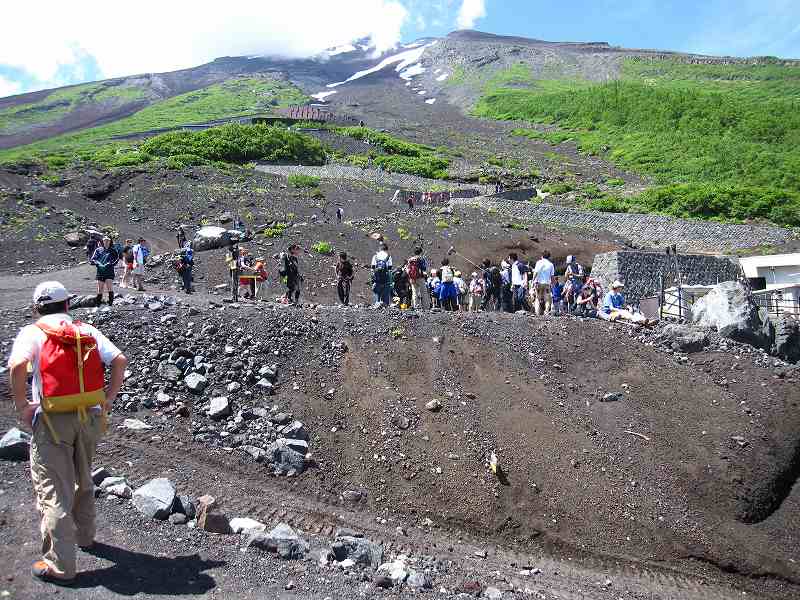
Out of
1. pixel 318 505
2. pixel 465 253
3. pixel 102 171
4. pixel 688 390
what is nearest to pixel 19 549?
pixel 318 505

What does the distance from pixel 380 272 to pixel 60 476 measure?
10.1m

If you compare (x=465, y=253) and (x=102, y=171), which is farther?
(x=102, y=171)

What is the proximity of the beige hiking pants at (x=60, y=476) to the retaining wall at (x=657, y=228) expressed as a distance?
114 feet

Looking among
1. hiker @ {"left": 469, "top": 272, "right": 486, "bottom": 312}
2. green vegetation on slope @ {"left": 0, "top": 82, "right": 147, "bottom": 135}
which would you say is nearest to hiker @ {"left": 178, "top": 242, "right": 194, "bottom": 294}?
hiker @ {"left": 469, "top": 272, "right": 486, "bottom": 312}

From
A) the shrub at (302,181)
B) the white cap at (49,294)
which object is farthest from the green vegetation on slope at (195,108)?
the white cap at (49,294)

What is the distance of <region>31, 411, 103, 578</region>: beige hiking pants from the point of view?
4.36 m

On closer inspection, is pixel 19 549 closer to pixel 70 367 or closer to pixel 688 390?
pixel 70 367

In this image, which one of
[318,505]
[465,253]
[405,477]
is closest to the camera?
[318,505]

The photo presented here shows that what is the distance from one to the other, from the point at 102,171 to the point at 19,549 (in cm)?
4241

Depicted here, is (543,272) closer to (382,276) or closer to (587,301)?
(587,301)

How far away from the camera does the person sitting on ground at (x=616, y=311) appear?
14.4 m

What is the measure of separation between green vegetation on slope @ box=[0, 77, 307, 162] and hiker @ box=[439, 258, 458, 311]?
6641 centimetres

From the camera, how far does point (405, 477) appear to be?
29.4 feet

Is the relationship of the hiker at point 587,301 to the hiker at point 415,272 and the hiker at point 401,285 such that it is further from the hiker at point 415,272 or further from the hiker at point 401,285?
the hiker at point 401,285
